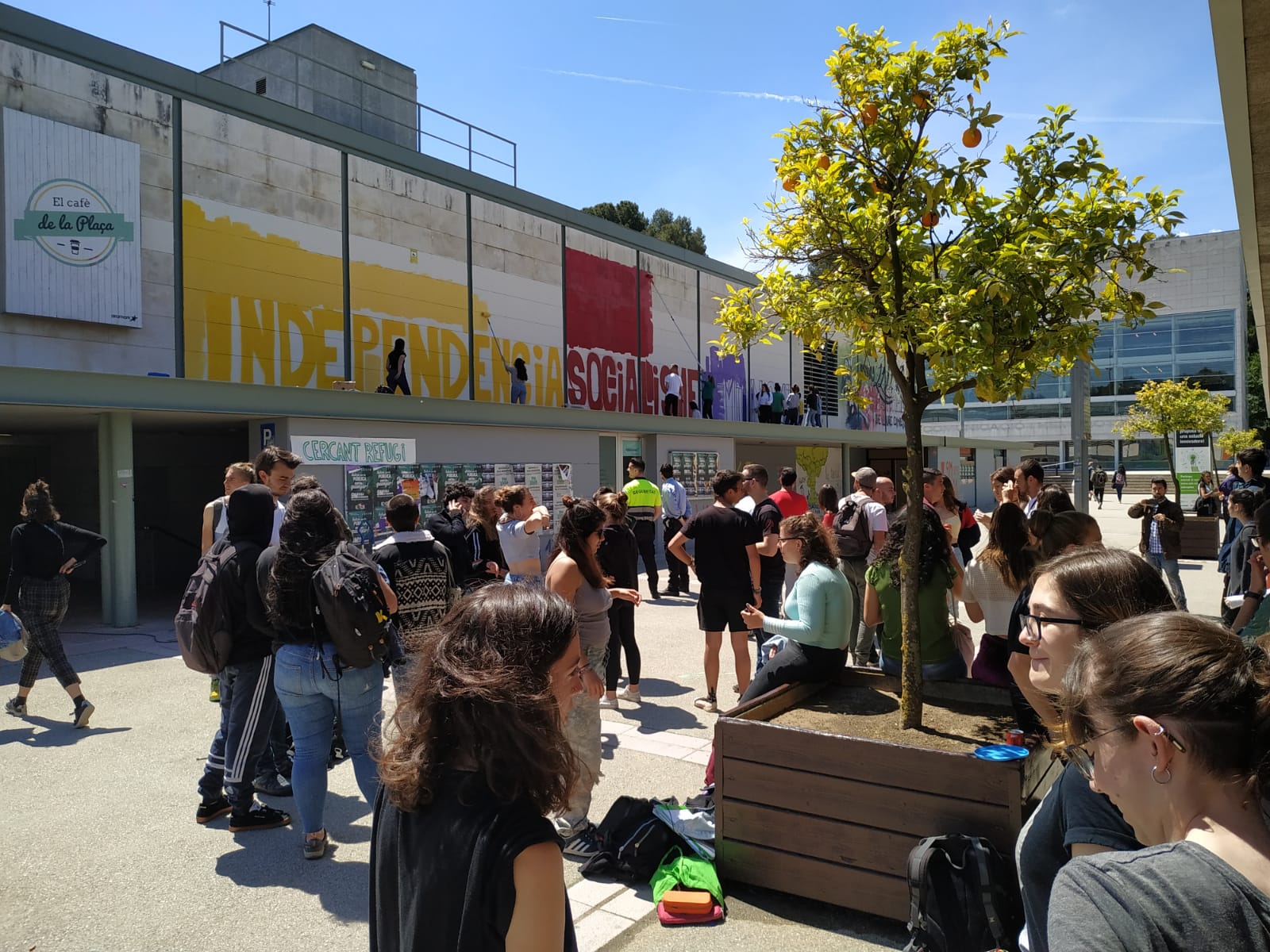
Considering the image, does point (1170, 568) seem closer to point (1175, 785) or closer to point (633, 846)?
point (633, 846)

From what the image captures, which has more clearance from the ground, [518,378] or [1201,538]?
[518,378]

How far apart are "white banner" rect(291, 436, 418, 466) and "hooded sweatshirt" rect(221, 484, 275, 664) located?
22.6 feet

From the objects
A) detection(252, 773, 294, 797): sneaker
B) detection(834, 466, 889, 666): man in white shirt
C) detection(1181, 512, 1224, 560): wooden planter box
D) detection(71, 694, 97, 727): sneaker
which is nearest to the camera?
detection(252, 773, 294, 797): sneaker

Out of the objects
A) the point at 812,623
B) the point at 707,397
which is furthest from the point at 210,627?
the point at 707,397

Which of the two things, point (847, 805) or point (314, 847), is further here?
point (314, 847)

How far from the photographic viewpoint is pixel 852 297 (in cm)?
446

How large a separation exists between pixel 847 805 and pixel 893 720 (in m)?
0.97

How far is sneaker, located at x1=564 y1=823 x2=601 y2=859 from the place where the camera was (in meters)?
4.25

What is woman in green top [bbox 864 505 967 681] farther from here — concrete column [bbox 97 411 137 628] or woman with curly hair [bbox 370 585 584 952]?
concrete column [bbox 97 411 137 628]

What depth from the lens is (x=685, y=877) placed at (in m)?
3.83

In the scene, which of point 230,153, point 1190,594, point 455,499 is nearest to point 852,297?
point 455,499

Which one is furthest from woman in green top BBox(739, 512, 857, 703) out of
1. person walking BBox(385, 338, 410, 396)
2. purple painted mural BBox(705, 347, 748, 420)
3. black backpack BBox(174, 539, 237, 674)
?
purple painted mural BBox(705, 347, 748, 420)

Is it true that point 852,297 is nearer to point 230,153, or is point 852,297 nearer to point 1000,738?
point 1000,738

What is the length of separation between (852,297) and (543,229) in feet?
60.1
